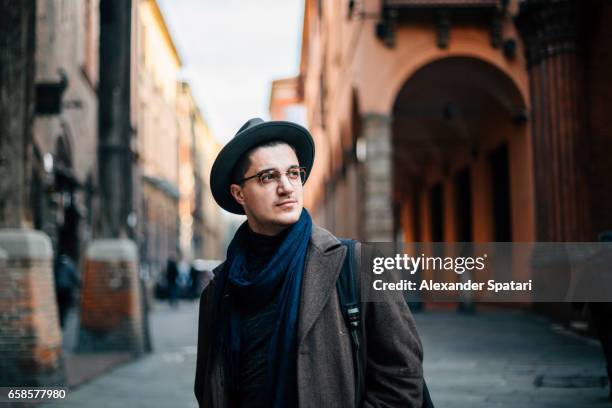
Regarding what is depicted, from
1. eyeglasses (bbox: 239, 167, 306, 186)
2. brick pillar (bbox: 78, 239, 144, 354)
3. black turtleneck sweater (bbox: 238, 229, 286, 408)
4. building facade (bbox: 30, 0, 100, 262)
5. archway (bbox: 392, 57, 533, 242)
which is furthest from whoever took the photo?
archway (bbox: 392, 57, 533, 242)

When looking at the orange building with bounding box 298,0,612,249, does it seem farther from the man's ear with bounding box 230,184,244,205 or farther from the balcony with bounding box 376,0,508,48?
the man's ear with bounding box 230,184,244,205

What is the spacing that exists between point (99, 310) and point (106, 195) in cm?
160

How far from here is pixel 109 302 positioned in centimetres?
1132

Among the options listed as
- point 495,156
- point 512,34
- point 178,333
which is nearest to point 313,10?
point 495,156

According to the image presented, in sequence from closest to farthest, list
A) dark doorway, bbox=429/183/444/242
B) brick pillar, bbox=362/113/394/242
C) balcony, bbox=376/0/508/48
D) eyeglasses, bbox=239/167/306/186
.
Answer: eyeglasses, bbox=239/167/306/186
balcony, bbox=376/0/508/48
brick pillar, bbox=362/113/394/242
dark doorway, bbox=429/183/444/242

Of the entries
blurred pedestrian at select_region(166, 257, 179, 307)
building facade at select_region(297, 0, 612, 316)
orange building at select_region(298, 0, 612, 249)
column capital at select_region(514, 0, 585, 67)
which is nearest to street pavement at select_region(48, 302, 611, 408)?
building facade at select_region(297, 0, 612, 316)

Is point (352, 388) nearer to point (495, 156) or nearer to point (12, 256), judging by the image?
point (12, 256)

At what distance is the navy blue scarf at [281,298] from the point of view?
2.54m

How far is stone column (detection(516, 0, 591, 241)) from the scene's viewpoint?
41.5 ft

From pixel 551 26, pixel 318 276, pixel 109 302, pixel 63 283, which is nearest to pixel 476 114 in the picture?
pixel 551 26

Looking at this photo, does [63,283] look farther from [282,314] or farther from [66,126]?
[282,314]

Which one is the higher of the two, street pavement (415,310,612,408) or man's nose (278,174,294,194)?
man's nose (278,174,294,194)

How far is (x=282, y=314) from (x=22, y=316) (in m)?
5.15

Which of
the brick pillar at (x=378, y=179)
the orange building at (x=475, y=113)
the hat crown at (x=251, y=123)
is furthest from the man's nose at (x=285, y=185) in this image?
the brick pillar at (x=378, y=179)
